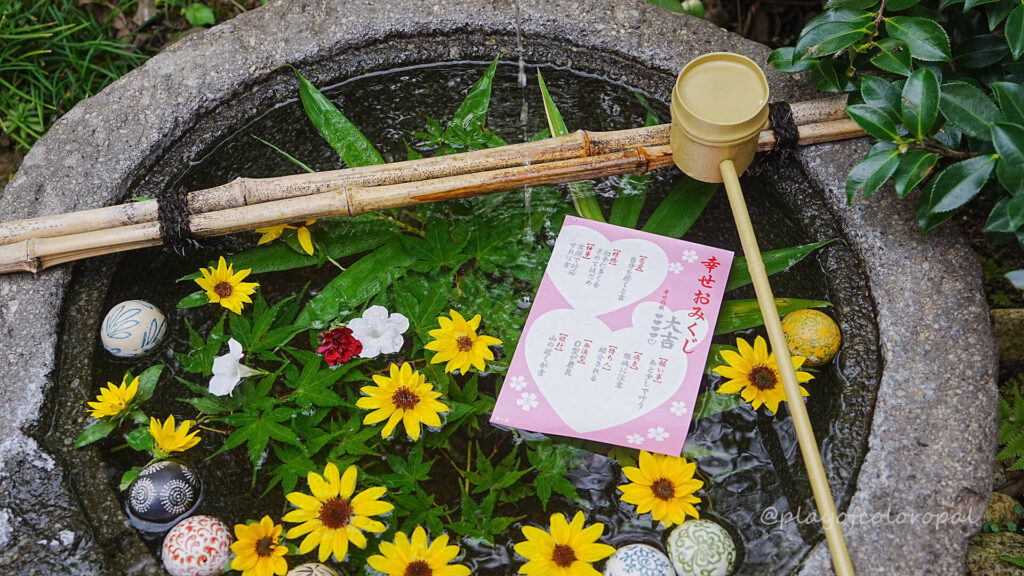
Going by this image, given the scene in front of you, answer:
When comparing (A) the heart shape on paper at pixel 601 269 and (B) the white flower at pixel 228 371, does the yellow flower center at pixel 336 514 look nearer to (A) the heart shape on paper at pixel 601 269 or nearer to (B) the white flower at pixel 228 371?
(B) the white flower at pixel 228 371

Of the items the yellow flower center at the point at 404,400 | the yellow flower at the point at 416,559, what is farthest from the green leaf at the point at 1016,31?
the yellow flower at the point at 416,559

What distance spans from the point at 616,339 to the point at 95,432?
1504 millimetres

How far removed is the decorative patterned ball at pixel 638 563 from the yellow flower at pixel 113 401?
1.39 m

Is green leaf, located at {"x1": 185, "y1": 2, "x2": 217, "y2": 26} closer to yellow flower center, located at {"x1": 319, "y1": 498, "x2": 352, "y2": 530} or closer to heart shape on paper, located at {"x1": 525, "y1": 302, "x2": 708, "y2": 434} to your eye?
heart shape on paper, located at {"x1": 525, "y1": 302, "x2": 708, "y2": 434}

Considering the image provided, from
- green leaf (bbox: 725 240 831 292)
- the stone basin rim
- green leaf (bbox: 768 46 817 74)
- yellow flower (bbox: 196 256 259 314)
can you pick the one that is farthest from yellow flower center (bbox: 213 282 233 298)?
green leaf (bbox: 768 46 817 74)

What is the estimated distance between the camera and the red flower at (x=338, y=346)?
2.07m

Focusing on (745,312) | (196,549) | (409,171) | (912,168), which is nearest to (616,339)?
(745,312)

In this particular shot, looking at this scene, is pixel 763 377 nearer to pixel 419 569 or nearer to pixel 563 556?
pixel 563 556

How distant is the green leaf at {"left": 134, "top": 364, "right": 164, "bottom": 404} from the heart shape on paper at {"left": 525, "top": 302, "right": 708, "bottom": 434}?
3.58 ft

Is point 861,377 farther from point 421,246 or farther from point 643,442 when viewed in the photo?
point 421,246

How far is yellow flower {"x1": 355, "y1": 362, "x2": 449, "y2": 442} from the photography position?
196cm

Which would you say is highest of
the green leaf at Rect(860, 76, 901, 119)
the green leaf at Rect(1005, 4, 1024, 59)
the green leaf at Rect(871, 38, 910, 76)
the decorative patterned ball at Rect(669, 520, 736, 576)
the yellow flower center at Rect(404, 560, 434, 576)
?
the green leaf at Rect(1005, 4, 1024, 59)

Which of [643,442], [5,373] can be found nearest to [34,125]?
[5,373]

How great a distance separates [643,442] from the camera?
2.02 meters
